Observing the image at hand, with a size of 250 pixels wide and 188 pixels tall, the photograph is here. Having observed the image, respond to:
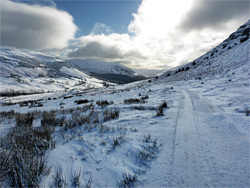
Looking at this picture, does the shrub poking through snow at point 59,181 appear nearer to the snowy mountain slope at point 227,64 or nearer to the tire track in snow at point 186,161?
the tire track in snow at point 186,161

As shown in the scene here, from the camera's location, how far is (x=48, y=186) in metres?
1.67

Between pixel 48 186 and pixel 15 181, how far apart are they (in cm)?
43

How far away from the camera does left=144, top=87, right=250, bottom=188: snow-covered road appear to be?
175cm

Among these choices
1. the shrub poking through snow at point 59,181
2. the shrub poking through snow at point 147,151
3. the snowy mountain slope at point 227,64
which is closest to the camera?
the shrub poking through snow at point 59,181

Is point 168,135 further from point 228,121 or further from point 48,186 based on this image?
point 48,186

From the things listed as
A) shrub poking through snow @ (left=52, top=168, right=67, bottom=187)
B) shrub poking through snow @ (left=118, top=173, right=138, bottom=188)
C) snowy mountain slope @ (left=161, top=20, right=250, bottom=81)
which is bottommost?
shrub poking through snow @ (left=118, top=173, right=138, bottom=188)

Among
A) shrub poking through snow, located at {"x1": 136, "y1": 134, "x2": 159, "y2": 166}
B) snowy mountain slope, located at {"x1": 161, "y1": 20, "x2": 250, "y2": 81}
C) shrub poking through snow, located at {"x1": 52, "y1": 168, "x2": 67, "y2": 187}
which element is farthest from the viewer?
snowy mountain slope, located at {"x1": 161, "y1": 20, "x2": 250, "y2": 81}

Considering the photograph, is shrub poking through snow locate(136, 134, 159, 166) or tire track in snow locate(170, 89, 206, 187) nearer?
Result: tire track in snow locate(170, 89, 206, 187)

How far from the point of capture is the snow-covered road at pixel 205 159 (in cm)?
175

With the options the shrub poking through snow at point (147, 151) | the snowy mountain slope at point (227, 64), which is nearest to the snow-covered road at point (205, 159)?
the shrub poking through snow at point (147, 151)

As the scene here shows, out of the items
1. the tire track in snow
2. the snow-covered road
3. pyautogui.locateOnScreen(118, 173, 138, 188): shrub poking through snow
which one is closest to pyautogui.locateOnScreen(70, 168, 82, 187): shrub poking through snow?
pyautogui.locateOnScreen(118, 173, 138, 188): shrub poking through snow

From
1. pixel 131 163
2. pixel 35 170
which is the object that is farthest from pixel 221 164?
pixel 35 170

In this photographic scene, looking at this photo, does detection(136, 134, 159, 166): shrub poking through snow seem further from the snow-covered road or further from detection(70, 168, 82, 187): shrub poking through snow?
detection(70, 168, 82, 187): shrub poking through snow

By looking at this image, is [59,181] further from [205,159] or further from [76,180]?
[205,159]
